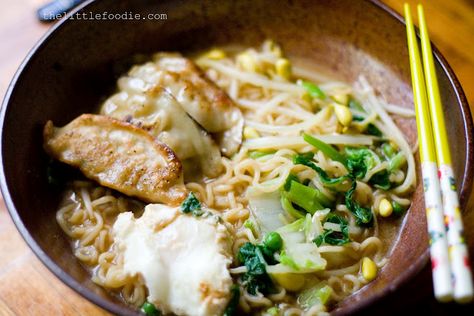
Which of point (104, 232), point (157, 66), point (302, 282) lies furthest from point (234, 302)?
point (157, 66)

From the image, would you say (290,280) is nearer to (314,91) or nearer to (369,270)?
(369,270)

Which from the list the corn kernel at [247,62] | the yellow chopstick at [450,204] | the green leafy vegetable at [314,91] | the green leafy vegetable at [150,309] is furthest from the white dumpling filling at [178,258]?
the corn kernel at [247,62]

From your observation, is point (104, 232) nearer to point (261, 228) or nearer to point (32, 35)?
point (261, 228)

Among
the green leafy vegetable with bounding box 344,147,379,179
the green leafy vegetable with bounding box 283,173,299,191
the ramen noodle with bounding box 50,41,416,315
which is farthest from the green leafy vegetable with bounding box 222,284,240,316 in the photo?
the green leafy vegetable with bounding box 344,147,379,179

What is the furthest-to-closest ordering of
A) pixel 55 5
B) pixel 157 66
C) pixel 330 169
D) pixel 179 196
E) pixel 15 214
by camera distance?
pixel 55 5 → pixel 157 66 → pixel 330 169 → pixel 179 196 → pixel 15 214

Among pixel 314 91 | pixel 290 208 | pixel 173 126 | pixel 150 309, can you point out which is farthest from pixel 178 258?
pixel 314 91

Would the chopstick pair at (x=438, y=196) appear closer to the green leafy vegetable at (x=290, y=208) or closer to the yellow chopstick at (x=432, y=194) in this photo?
the yellow chopstick at (x=432, y=194)
